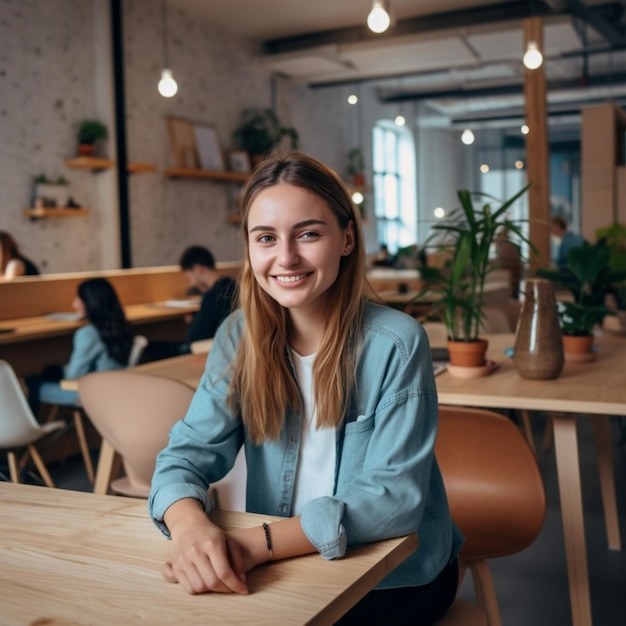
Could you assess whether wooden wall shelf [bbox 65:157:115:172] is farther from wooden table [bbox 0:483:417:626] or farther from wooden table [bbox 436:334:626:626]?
wooden table [bbox 0:483:417:626]

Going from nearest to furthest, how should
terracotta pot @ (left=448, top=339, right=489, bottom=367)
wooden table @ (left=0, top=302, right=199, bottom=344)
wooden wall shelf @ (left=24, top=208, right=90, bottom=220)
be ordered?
1. terracotta pot @ (left=448, top=339, right=489, bottom=367)
2. wooden table @ (left=0, top=302, right=199, bottom=344)
3. wooden wall shelf @ (left=24, top=208, right=90, bottom=220)

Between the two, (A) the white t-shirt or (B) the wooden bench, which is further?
(B) the wooden bench

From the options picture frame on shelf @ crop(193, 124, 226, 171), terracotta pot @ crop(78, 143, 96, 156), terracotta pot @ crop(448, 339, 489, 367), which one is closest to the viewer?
terracotta pot @ crop(448, 339, 489, 367)

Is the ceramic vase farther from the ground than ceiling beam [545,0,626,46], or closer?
closer

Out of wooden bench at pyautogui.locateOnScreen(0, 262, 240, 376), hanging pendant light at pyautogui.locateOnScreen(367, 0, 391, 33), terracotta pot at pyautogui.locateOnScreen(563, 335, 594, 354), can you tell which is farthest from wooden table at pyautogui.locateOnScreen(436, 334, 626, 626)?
wooden bench at pyautogui.locateOnScreen(0, 262, 240, 376)

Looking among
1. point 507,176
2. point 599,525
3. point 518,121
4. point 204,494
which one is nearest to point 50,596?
point 204,494

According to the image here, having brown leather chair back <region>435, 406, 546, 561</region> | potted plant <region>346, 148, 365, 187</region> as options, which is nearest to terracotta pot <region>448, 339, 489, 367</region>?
brown leather chair back <region>435, 406, 546, 561</region>

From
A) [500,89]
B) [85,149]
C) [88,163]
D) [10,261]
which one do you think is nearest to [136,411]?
[10,261]

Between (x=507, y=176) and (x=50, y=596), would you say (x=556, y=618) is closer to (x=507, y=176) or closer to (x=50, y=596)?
(x=50, y=596)

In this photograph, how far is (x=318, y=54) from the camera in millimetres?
9180

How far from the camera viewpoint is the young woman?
1294mm

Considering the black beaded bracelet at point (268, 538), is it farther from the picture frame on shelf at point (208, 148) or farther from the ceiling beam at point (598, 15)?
the picture frame on shelf at point (208, 148)

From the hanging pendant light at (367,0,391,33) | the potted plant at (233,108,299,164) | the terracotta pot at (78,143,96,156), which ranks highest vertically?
the potted plant at (233,108,299,164)

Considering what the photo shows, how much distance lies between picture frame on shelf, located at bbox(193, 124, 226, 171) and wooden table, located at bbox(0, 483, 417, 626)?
776 centimetres
